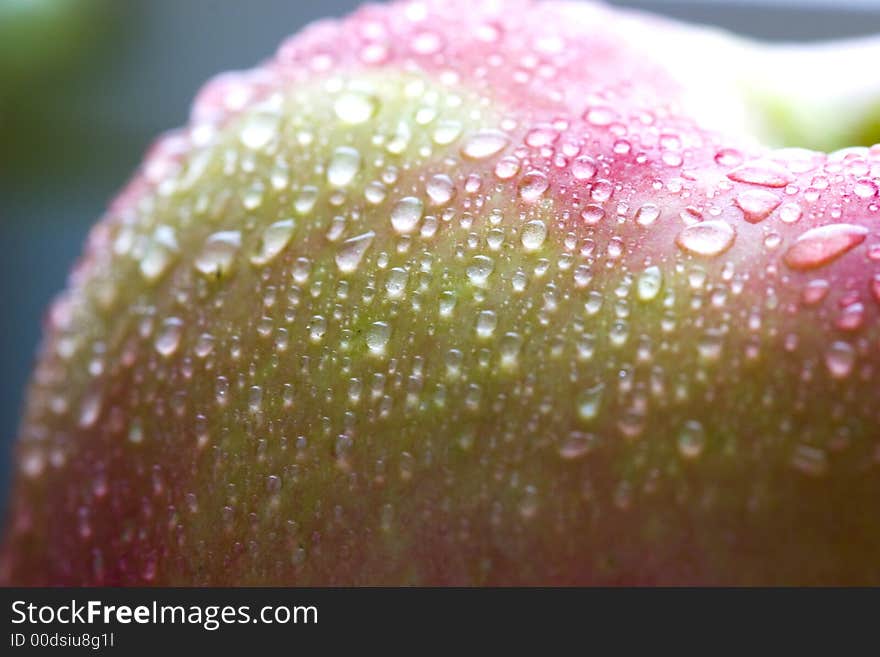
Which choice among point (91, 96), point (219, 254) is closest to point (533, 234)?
point (219, 254)

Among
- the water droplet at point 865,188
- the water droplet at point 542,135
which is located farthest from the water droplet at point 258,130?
the water droplet at point 865,188

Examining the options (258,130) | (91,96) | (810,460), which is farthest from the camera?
(91,96)

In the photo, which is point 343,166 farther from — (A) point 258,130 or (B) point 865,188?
(B) point 865,188

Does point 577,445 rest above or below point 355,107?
below

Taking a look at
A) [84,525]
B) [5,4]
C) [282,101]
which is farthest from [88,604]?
[5,4]

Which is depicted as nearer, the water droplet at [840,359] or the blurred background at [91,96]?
the water droplet at [840,359]

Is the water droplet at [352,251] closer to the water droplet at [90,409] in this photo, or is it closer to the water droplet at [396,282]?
the water droplet at [396,282]

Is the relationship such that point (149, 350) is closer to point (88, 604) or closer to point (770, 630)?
point (88, 604)
